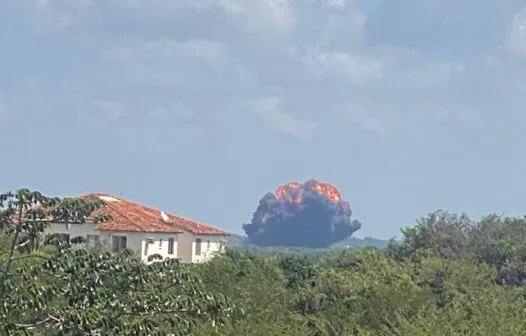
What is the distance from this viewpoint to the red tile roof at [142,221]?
61.2 m

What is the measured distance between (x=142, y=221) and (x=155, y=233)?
110cm

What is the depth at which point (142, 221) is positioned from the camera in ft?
209

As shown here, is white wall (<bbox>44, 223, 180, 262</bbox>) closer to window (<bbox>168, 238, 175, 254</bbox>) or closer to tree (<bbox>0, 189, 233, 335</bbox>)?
window (<bbox>168, 238, 175, 254</bbox>)

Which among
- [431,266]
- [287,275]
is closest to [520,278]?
[431,266]

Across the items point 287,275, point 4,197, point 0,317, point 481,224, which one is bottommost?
point 0,317

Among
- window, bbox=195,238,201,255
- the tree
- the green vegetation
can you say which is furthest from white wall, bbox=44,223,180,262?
the tree

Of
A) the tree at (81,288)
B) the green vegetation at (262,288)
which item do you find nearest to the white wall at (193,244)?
the green vegetation at (262,288)

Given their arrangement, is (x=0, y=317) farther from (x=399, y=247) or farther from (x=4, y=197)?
(x=399, y=247)

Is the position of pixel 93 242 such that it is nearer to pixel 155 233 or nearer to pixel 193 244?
pixel 155 233

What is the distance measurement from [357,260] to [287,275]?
223 inches

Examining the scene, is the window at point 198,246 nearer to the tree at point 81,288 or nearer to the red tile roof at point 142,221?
the red tile roof at point 142,221

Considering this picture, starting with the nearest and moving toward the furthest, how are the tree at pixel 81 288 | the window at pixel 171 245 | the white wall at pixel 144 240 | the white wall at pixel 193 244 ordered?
1. the tree at pixel 81 288
2. the white wall at pixel 144 240
3. the window at pixel 171 245
4. the white wall at pixel 193 244

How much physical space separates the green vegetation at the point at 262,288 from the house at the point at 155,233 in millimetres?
10658

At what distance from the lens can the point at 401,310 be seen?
32.5m
